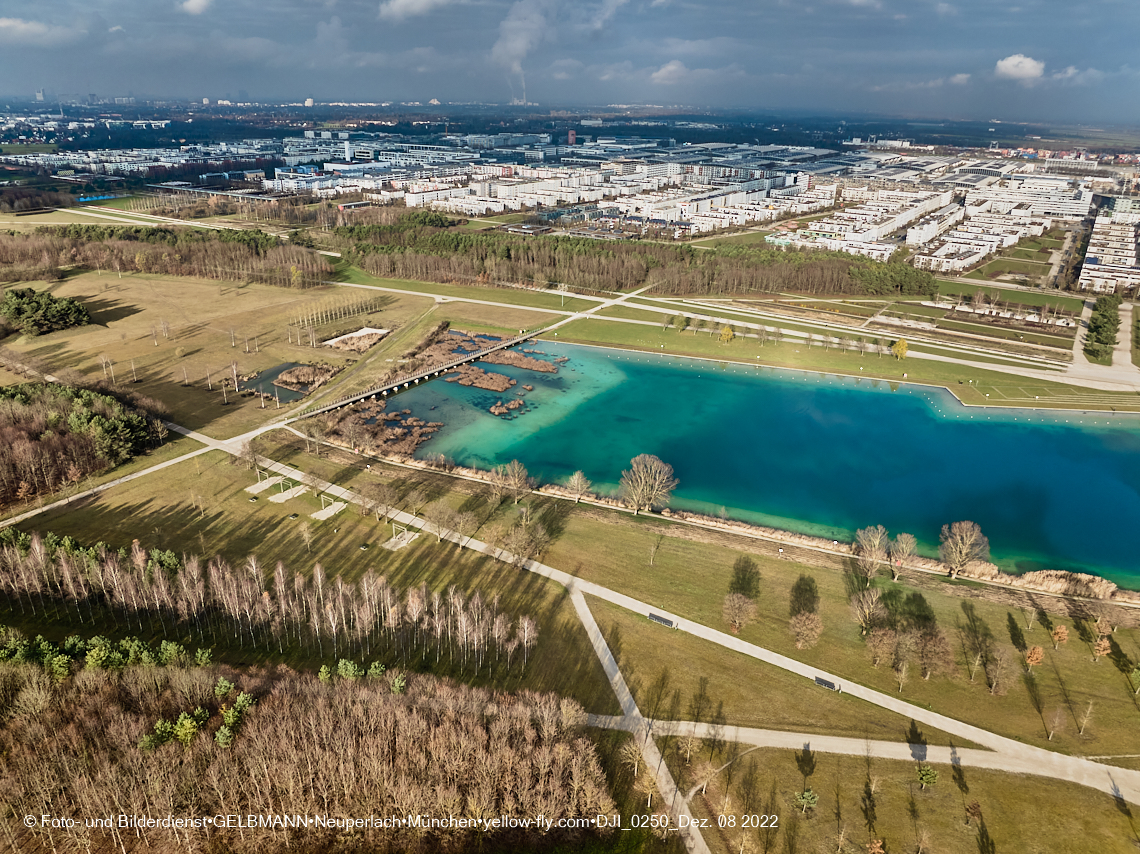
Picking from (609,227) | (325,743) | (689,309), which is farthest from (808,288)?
(325,743)

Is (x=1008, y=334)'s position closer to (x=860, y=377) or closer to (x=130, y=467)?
(x=860, y=377)

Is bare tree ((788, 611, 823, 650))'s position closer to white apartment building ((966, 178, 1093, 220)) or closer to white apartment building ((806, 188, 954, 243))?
white apartment building ((806, 188, 954, 243))

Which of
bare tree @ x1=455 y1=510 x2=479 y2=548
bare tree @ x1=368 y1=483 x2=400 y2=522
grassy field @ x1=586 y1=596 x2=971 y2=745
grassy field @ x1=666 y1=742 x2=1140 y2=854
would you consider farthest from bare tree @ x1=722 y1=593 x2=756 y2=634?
bare tree @ x1=368 y1=483 x2=400 y2=522

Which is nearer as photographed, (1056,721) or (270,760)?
(270,760)

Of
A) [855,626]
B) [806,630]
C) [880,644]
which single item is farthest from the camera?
[855,626]

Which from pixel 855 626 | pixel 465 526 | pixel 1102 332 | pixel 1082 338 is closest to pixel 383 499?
pixel 465 526

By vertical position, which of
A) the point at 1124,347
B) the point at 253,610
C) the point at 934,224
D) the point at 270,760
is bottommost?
the point at 253,610

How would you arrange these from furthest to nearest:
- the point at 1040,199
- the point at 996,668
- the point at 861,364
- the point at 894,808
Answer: the point at 1040,199 < the point at 861,364 < the point at 996,668 < the point at 894,808
